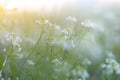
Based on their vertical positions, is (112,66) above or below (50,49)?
above

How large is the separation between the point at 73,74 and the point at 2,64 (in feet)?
2.97

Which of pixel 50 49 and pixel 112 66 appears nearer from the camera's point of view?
pixel 50 49

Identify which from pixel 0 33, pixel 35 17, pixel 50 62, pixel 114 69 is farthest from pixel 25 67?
pixel 35 17

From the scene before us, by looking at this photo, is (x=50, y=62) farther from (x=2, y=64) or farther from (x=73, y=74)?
(x=73, y=74)

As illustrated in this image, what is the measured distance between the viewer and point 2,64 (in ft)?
9.25

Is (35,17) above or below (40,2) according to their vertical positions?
below

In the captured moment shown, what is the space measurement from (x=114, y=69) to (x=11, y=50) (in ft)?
4.08

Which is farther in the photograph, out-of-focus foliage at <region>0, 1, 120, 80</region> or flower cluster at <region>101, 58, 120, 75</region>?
flower cluster at <region>101, 58, 120, 75</region>

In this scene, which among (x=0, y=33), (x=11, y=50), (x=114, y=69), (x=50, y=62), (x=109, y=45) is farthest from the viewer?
(x=109, y=45)

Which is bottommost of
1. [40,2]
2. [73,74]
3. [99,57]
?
[73,74]

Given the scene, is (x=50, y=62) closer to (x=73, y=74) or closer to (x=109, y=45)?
(x=73, y=74)

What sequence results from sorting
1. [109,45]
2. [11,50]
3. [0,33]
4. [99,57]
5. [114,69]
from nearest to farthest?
[11,50] → [0,33] → [114,69] → [99,57] → [109,45]

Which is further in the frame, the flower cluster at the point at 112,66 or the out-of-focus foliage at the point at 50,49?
the flower cluster at the point at 112,66

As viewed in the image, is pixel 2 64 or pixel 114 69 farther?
pixel 114 69
